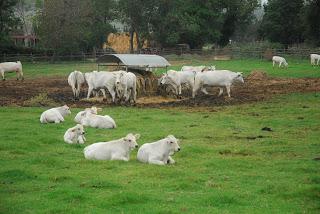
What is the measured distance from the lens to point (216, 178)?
1229 centimetres

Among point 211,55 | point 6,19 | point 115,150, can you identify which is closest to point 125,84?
point 115,150

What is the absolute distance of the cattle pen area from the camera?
10445mm

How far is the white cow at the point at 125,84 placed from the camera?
27.6m

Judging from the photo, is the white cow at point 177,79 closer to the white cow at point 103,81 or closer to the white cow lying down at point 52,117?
the white cow at point 103,81

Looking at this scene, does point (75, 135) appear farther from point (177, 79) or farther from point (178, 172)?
point (177, 79)

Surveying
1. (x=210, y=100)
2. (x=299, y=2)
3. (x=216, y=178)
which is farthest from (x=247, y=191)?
(x=299, y=2)

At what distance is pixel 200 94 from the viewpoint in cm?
3131

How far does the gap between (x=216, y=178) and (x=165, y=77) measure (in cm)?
1851

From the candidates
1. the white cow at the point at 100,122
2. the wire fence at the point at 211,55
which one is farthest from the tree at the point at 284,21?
the white cow at the point at 100,122

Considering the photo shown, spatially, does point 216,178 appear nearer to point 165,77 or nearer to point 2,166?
point 2,166

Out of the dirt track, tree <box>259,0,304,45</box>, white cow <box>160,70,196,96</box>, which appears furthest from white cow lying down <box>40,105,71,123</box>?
tree <box>259,0,304,45</box>

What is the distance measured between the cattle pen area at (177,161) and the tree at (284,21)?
181 feet

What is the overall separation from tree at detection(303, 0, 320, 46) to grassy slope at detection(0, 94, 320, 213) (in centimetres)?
5266

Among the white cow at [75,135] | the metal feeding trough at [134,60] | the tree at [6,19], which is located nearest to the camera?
the white cow at [75,135]
